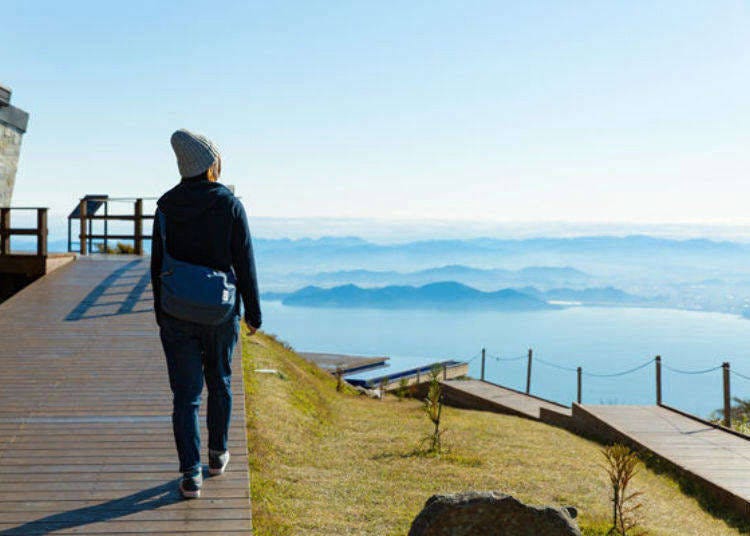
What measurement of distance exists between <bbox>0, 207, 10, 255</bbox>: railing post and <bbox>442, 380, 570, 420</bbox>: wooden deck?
35.3ft

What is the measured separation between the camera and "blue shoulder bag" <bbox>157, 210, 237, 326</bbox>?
13.3ft

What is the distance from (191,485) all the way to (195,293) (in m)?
1.12

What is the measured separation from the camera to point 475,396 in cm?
1973

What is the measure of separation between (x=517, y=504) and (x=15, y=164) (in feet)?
60.8

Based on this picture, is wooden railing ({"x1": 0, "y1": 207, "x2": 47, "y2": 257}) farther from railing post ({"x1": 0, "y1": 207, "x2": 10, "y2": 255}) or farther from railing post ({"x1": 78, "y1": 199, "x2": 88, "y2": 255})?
railing post ({"x1": 78, "y1": 199, "x2": 88, "y2": 255})

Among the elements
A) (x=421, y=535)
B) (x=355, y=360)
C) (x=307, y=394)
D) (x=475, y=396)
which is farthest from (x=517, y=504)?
(x=355, y=360)

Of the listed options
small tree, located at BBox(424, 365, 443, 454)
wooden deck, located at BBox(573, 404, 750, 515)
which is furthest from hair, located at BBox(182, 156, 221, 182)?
wooden deck, located at BBox(573, 404, 750, 515)

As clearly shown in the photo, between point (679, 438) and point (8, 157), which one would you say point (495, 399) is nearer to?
point (679, 438)

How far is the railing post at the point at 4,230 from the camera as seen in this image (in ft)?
52.0

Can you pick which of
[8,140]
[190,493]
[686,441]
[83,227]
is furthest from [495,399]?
[190,493]

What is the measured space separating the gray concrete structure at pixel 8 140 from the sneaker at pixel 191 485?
16.6 metres

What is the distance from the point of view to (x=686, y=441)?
1139cm

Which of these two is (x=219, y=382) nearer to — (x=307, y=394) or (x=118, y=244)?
(x=307, y=394)

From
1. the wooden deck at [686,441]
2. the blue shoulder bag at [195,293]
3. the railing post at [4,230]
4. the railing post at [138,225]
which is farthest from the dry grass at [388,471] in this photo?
the railing post at [138,225]
